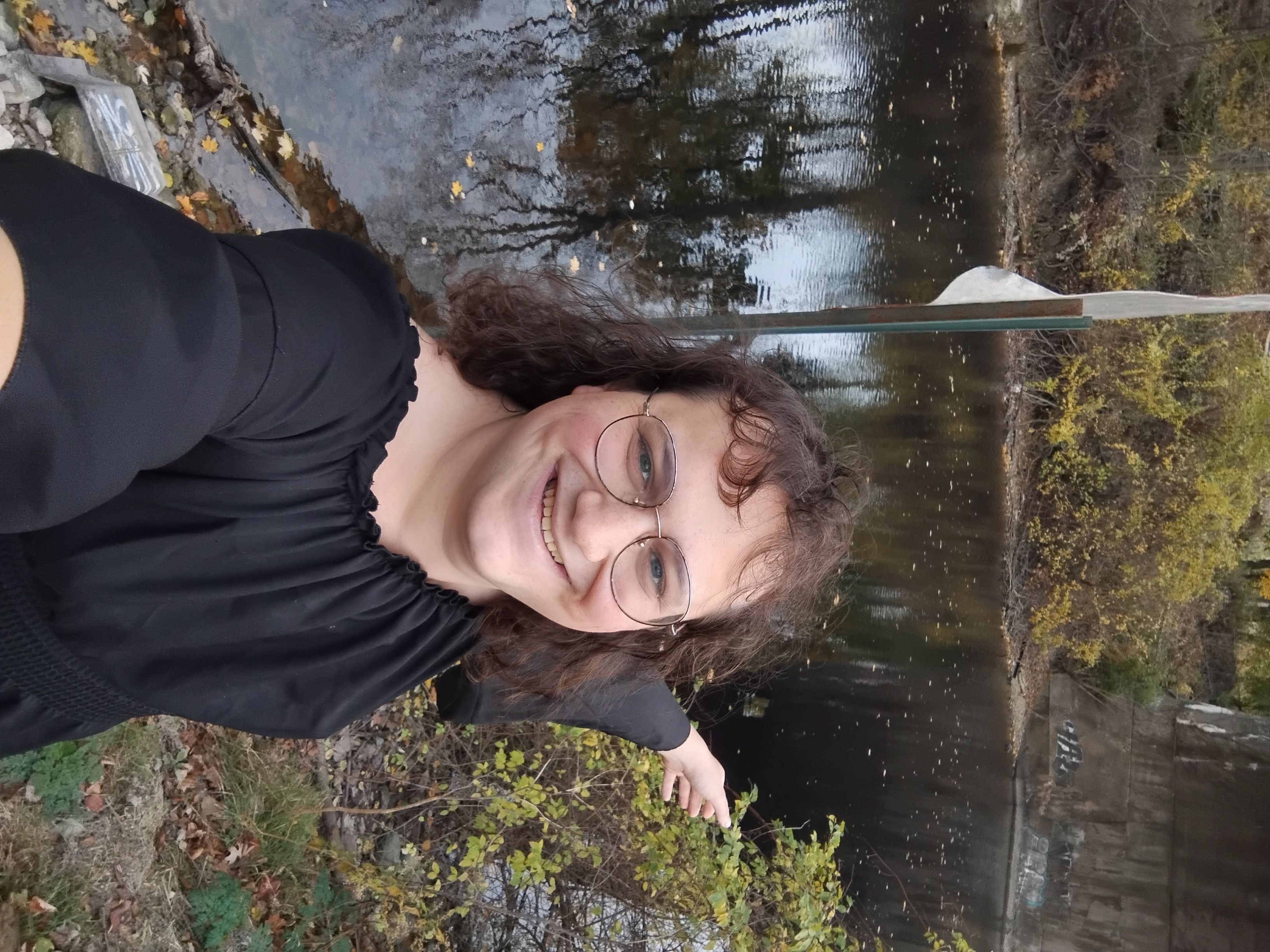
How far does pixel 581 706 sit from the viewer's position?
242 cm

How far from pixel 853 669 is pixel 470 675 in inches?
160

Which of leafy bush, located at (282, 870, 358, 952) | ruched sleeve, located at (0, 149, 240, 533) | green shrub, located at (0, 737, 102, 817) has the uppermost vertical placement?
ruched sleeve, located at (0, 149, 240, 533)

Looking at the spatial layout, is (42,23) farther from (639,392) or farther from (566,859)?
(566,859)

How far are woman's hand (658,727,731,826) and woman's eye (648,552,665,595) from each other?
115 centimetres

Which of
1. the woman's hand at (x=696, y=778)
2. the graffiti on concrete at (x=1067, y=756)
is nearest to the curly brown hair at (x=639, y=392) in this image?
the woman's hand at (x=696, y=778)

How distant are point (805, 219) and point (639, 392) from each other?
141 inches

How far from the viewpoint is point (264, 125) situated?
314 centimetres

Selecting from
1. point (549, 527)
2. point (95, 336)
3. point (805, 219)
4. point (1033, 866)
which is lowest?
point (1033, 866)

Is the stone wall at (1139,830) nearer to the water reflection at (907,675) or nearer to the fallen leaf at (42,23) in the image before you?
the water reflection at (907,675)

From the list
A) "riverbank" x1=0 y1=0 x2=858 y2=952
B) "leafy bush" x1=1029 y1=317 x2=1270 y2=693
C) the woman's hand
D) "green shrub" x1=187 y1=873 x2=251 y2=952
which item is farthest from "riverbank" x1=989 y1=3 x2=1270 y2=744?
"green shrub" x1=187 y1=873 x2=251 y2=952

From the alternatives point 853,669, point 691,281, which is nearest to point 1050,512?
point 853,669

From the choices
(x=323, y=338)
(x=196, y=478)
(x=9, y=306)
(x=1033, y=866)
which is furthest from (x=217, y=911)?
(x=1033, y=866)

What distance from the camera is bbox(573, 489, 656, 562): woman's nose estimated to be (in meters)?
1.75

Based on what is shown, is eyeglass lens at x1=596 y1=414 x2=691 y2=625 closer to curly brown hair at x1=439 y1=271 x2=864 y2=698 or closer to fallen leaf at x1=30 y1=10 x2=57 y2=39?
curly brown hair at x1=439 y1=271 x2=864 y2=698
